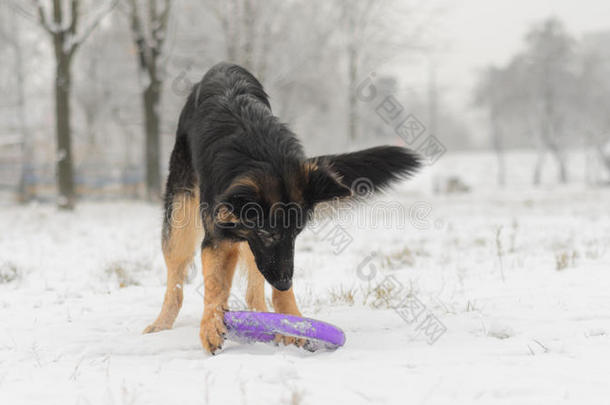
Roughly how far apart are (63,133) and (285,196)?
11542 mm

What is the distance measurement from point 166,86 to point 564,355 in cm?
1924

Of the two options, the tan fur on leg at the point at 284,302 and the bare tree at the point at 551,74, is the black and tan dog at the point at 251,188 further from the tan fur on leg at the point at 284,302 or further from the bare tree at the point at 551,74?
the bare tree at the point at 551,74

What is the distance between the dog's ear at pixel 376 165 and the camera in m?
3.13

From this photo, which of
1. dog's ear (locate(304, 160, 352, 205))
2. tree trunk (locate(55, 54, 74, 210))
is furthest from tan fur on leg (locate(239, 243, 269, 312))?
tree trunk (locate(55, 54, 74, 210))

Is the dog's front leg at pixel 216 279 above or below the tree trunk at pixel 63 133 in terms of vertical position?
below

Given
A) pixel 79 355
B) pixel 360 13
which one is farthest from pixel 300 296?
pixel 360 13

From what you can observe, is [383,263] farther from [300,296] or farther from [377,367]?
[377,367]

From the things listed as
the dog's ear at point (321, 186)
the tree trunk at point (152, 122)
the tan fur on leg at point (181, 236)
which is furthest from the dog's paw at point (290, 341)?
the tree trunk at point (152, 122)

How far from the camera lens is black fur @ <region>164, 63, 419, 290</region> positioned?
2.84 metres

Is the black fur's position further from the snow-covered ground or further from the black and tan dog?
the snow-covered ground

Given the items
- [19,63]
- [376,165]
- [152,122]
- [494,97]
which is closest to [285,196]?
[376,165]

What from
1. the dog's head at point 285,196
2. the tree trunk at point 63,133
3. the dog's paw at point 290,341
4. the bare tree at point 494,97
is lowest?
the dog's paw at point 290,341

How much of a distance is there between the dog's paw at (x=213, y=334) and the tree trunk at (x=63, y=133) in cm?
1106

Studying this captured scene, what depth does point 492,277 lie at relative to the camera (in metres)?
4.93
